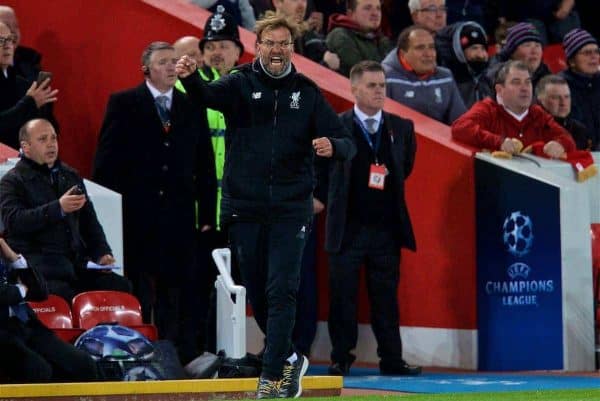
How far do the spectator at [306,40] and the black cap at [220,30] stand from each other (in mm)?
1545

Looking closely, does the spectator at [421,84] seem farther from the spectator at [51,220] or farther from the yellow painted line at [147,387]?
the yellow painted line at [147,387]

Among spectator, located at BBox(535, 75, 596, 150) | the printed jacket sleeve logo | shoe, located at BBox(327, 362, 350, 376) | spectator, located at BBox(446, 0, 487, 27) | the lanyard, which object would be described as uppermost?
spectator, located at BBox(446, 0, 487, 27)

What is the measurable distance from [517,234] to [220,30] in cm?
262

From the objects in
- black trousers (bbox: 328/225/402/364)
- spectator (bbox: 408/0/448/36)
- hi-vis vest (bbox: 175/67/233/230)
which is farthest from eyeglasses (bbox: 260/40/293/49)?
spectator (bbox: 408/0/448/36)

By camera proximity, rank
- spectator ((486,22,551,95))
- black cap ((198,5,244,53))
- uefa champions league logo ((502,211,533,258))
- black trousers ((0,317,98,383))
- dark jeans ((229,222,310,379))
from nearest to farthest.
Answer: dark jeans ((229,222,310,379)), black trousers ((0,317,98,383)), black cap ((198,5,244,53)), uefa champions league logo ((502,211,533,258)), spectator ((486,22,551,95))

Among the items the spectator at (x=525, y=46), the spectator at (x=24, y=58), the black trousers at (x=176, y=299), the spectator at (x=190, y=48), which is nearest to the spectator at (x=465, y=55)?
the spectator at (x=525, y=46)

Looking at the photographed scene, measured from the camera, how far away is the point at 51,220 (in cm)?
1018

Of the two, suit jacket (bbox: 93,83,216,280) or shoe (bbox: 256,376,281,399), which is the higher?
suit jacket (bbox: 93,83,216,280)

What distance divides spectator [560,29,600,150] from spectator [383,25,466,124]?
1179mm

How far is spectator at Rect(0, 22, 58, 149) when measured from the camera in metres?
11.1

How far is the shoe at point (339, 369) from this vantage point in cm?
1136

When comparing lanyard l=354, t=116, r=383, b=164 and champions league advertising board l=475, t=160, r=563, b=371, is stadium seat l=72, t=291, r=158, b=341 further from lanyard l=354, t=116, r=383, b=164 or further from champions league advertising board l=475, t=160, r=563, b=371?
champions league advertising board l=475, t=160, r=563, b=371

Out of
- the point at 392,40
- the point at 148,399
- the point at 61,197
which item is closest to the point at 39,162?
the point at 61,197

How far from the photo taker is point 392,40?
1550cm
